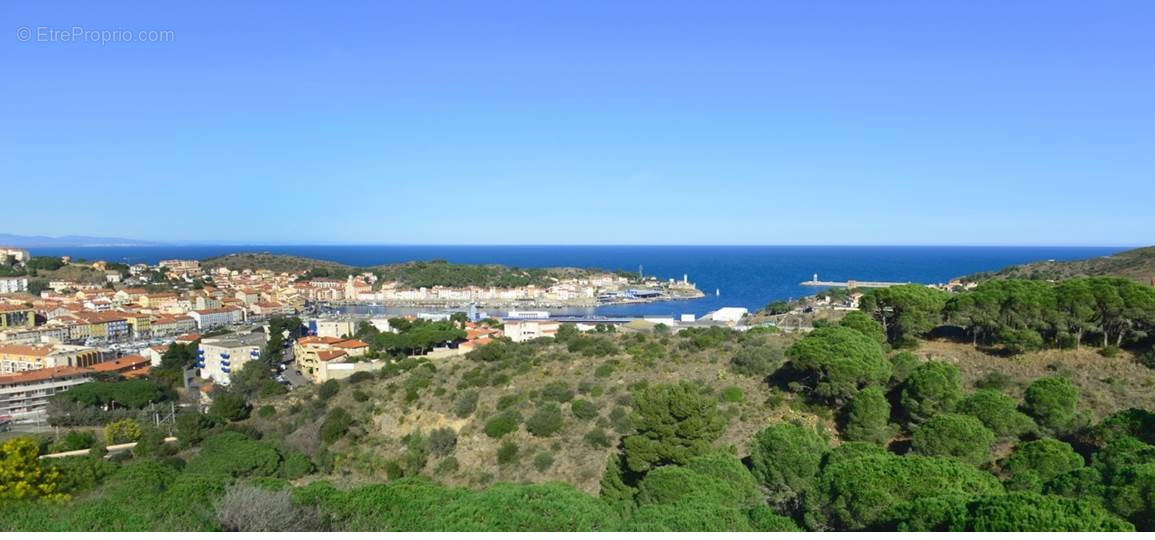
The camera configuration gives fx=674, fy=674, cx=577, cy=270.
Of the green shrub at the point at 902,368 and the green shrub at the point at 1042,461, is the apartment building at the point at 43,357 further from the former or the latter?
the green shrub at the point at 1042,461

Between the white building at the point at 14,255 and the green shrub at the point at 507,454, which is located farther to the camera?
the white building at the point at 14,255

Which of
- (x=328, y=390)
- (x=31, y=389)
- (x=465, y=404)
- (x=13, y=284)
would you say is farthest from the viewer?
(x=13, y=284)

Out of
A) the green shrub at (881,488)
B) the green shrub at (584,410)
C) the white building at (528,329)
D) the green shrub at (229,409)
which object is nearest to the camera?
the green shrub at (881,488)

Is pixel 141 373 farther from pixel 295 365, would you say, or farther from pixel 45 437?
pixel 45 437

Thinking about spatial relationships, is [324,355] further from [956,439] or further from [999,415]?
[999,415]

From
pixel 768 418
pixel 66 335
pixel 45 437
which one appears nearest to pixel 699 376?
pixel 768 418

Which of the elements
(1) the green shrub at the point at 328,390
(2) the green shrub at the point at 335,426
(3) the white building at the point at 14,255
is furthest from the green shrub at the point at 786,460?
(3) the white building at the point at 14,255

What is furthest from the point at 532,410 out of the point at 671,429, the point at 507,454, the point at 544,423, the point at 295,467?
the point at 671,429
